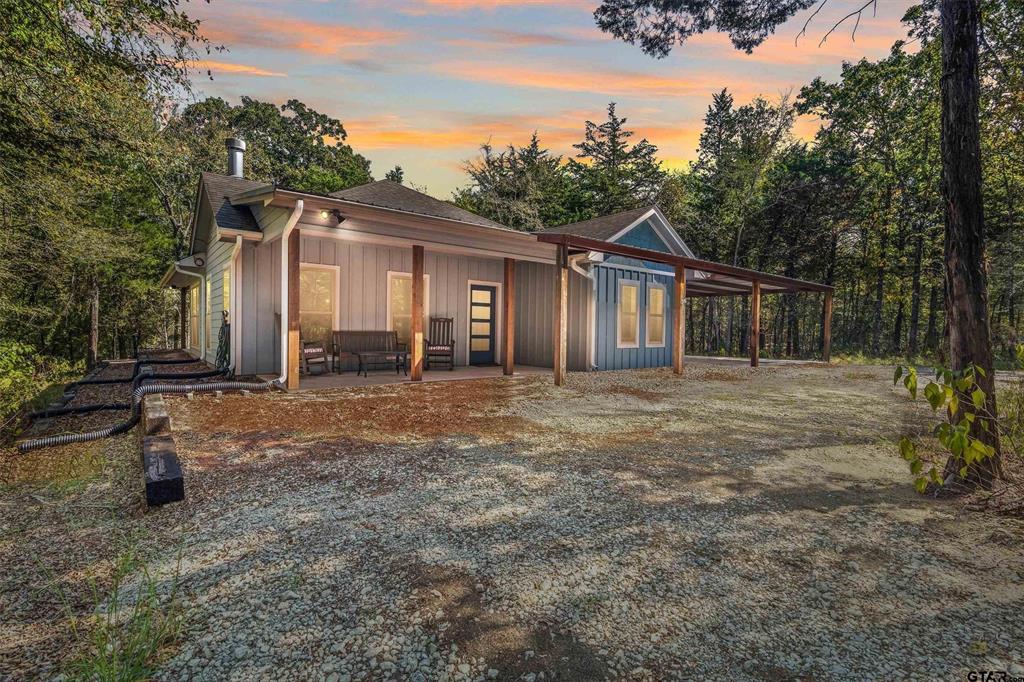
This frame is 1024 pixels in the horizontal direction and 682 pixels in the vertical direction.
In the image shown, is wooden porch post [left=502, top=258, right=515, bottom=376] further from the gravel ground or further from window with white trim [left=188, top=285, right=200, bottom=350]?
window with white trim [left=188, top=285, right=200, bottom=350]

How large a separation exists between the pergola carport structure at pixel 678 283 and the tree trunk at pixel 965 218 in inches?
187

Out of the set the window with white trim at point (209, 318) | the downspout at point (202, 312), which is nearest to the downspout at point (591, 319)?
the window with white trim at point (209, 318)

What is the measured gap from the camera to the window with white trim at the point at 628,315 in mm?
10438

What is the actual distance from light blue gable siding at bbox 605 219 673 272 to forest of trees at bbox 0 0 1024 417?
5280mm

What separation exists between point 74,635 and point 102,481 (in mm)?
1996

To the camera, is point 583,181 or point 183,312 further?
point 583,181

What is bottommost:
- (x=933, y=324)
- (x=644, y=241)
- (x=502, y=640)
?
(x=502, y=640)

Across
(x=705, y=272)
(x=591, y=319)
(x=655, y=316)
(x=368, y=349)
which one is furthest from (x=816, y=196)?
(x=368, y=349)

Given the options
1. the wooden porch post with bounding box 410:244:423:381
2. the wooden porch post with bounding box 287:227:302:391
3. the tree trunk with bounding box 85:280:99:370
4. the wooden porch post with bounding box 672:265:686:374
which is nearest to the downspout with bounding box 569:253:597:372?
the wooden porch post with bounding box 672:265:686:374

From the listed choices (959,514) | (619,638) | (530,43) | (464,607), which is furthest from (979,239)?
(530,43)

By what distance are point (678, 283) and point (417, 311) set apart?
552 centimetres

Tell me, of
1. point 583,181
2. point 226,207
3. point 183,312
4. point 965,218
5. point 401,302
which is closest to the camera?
point 965,218

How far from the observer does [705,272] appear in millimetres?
10930

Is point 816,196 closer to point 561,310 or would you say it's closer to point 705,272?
point 705,272
